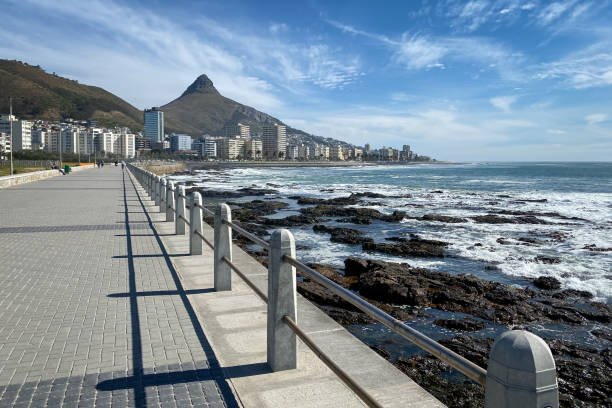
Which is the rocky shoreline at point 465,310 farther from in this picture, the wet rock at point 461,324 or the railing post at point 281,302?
the railing post at point 281,302

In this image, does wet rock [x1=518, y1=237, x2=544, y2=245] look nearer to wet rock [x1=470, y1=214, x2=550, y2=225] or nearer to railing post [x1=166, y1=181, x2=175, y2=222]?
wet rock [x1=470, y1=214, x2=550, y2=225]

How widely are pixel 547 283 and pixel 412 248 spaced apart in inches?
178

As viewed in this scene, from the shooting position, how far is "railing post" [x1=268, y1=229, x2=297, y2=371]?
11.0ft

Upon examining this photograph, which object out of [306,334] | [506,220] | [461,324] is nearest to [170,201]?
[461,324]

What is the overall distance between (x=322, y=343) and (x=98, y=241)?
22.2ft

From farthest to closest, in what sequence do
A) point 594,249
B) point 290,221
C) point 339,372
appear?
point 290,221 < point 594,249 < point 339,372

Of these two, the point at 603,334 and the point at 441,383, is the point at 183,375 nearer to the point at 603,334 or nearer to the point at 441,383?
the point at 441,383

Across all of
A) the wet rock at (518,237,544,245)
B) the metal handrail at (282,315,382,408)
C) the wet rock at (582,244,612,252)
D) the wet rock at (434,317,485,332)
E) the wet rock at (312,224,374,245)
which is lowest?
the wet rock at (434,317,485,332)

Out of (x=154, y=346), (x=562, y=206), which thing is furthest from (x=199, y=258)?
(x=562, y=206)

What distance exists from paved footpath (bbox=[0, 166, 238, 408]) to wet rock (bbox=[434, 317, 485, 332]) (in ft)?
14.8

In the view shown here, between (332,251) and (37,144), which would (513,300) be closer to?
(332,251)

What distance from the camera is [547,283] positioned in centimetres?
1045

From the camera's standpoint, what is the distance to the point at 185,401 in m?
3.06

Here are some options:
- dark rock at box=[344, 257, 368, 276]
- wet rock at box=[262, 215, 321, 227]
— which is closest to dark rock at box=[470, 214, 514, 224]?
wet rock at box=[262, 215, 321, 227]
